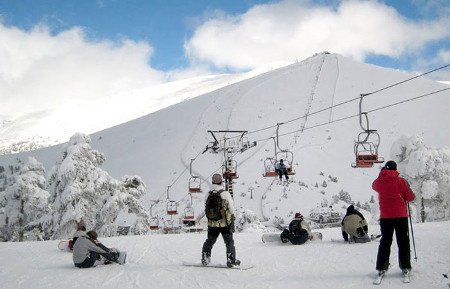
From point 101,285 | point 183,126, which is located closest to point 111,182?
point 101,285

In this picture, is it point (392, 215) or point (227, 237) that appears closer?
point (392, 215)

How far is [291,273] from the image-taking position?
8.15 metres

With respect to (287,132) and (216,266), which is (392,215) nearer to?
(216,266)

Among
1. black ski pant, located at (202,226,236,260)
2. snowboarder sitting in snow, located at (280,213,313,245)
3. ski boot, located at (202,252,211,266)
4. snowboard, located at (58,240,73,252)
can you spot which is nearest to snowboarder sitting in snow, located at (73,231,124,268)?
ski boot, located at (202,252,211,266)

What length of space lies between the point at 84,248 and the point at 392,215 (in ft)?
20.1

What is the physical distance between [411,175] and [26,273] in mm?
31751

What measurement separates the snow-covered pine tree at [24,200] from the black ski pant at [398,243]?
2637 cm

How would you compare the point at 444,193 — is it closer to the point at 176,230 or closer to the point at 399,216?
the point at 176,230

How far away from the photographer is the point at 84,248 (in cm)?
935

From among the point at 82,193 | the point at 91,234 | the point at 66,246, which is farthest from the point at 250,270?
the point at 82,193

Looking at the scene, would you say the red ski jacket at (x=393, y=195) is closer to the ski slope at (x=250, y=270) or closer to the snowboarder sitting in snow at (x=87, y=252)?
the ski slope at (x=250, y=270)

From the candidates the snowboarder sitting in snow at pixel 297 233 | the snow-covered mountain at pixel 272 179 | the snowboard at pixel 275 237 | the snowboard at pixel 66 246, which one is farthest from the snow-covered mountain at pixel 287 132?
the snowboard at pixel 66 246

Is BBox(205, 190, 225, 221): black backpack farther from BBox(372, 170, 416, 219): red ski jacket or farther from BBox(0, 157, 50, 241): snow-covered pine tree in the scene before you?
BBox(0, 157, 50, 241): snow-covered pine tree

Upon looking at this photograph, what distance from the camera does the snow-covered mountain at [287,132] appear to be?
61.1 m
